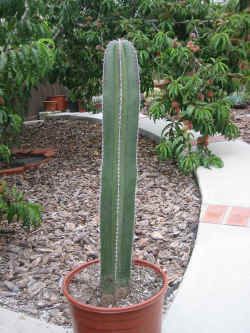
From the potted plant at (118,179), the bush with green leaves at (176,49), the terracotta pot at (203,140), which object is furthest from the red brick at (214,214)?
the potted plant at (118,179)

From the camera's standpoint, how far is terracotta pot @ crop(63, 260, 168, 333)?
1815 mm

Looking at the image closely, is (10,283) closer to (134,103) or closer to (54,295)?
(54,295)

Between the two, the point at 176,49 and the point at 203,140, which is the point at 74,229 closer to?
the point at 203,140

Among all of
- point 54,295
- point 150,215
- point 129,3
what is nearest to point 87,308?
point 54,295

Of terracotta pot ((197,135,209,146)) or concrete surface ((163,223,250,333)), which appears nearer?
concrete surface ((163,223,250,333))

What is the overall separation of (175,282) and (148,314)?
84 centimetres

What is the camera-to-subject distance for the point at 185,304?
7.85 ft

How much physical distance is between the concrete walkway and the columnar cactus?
48 cm

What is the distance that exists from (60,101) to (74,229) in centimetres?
624

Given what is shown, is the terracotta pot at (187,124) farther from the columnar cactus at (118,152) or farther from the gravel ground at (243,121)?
the columnar cactus at (118,152)

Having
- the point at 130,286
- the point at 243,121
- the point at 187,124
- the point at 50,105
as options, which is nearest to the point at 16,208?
the point at 130,286

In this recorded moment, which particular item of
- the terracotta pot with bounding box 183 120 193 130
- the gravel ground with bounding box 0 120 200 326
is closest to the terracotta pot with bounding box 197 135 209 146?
the terracotta pot with bounding box 183 120 193 130

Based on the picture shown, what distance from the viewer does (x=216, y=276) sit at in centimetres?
265

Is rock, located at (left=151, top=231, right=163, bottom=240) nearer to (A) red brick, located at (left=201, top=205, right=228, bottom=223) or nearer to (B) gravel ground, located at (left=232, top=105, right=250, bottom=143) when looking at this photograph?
(A) red brick, located at (left=201, top=205, right=228, bottom=223)
